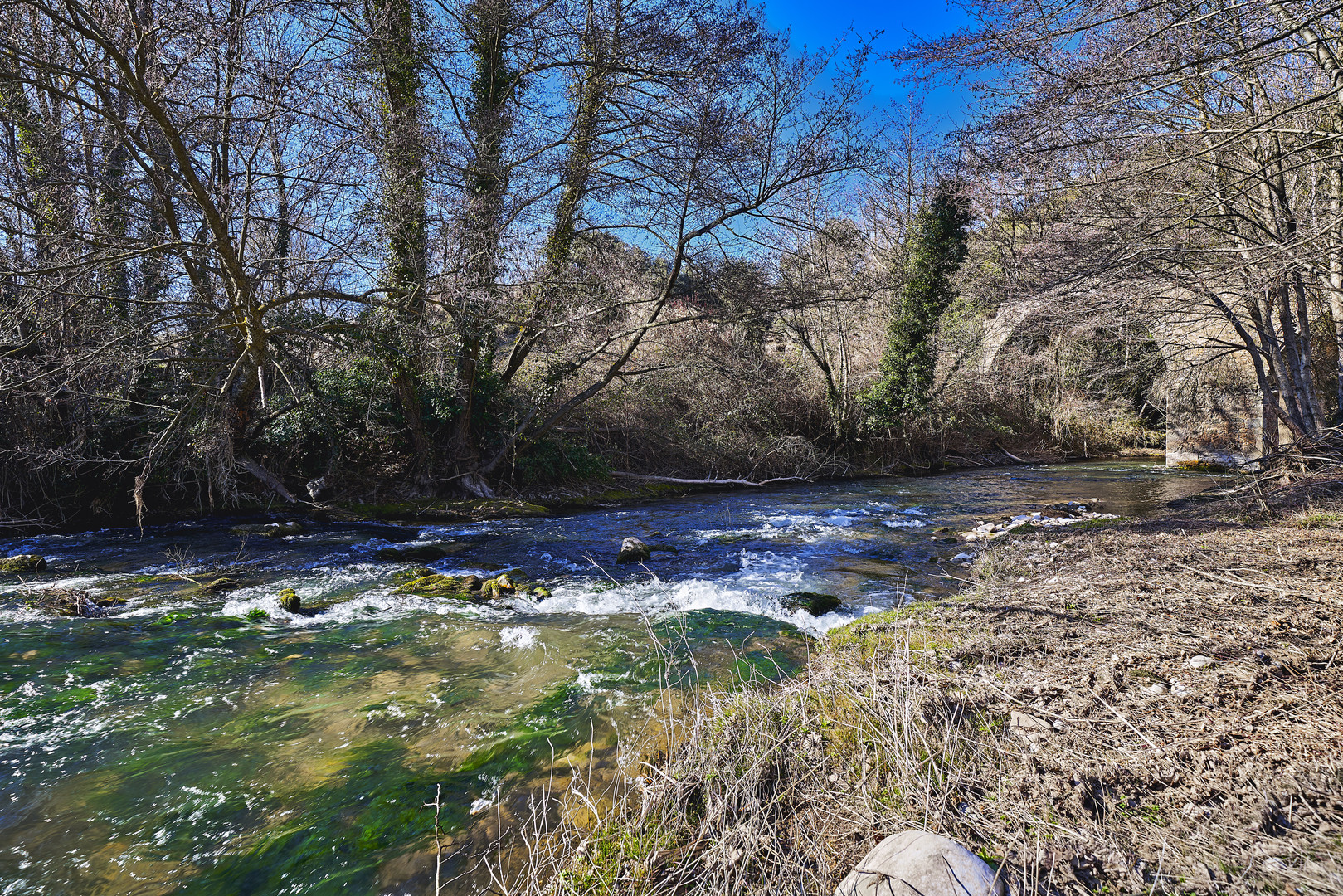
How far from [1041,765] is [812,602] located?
136 inches

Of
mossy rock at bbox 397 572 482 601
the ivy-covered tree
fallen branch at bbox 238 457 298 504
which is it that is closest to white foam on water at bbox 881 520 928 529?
mossy rock at bbox 397 572 482 601

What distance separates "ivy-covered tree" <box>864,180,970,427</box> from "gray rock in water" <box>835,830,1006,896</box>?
52.7 feet

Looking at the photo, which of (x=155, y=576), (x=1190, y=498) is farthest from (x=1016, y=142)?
(x=155, y=576)

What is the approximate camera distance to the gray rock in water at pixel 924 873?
6.32ft

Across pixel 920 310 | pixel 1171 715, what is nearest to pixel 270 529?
pixel 1171 715

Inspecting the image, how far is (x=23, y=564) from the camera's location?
7277 mm

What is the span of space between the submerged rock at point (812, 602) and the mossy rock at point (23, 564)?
27.7 ft

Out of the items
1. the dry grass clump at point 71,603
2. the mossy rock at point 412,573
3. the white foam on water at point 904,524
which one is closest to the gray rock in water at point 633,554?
the mossy rock at point 412,573

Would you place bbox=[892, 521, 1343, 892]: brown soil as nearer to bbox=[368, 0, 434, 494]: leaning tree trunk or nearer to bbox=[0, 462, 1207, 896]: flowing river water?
bbox=[0, 462, 1207, 896]: flowing river water

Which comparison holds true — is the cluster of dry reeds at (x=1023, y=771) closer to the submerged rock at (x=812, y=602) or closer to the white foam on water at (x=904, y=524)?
the submerged rock at (x=812, y=602)

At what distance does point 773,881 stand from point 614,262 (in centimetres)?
1226

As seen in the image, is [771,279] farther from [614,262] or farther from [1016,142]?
[1016,142]

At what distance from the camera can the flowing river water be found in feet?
9.82

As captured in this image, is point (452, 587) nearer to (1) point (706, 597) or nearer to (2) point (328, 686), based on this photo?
(2) point (328, 686)
